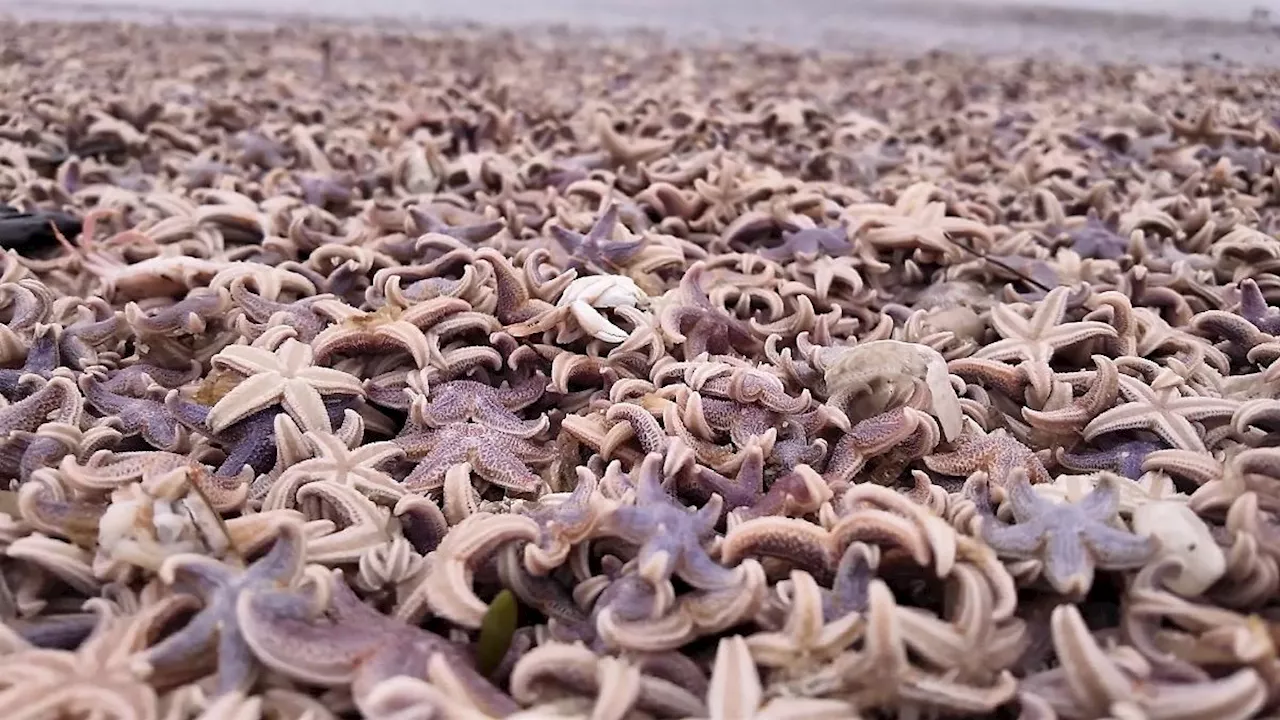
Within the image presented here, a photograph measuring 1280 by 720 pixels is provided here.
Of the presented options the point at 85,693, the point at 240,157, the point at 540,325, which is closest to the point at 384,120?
the point at 240,157

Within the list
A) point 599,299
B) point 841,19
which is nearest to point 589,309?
point 599,299

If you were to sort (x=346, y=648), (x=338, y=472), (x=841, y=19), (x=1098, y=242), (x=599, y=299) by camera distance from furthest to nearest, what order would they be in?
(x=841, y=19) < (x=1098, y=242) < (x=599, y=299) < (x=338, y=472) < (x=346, y=648)

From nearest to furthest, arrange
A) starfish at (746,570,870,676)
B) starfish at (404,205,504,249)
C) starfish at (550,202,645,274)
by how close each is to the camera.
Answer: starfish at (746,570,870,676) → starfish at (550,202,645,274) → starfish at (404,205,504,249)

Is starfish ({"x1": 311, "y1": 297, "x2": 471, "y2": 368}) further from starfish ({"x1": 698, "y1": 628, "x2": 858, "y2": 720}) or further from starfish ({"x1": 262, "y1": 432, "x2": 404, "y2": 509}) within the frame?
starfish ({"x1": 698, "y1": 628, "x2": 858, "y2": 720})

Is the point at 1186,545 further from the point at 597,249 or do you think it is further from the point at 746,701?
the point at 597,249

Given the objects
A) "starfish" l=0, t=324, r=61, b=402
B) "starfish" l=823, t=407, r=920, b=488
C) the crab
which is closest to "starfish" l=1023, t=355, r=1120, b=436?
"starfish" l=823, t=407, r=920, b=488

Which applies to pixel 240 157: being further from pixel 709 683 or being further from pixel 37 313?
pixel 709 683
